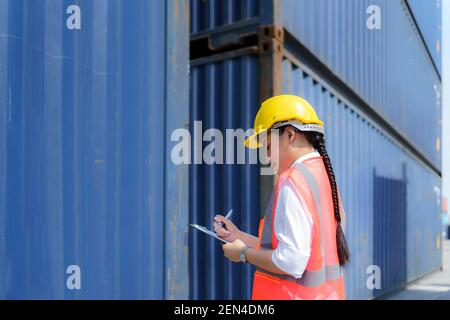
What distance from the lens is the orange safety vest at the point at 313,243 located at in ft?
7.29

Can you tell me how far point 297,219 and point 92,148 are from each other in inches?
65.7

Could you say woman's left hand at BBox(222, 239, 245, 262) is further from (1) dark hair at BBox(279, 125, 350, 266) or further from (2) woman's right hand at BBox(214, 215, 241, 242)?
(1) dark hair at BBox(279, 125, 350, 266)

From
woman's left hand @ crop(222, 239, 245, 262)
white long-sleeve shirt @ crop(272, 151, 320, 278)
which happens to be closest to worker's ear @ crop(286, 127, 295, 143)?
white long-sleeve shirt @ crop(272, 151, 320, 278)

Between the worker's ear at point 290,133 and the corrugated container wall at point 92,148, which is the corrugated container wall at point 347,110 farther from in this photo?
the worker's ear at point 290,133

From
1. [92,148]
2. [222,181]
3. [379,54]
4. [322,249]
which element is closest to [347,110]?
[379,54]

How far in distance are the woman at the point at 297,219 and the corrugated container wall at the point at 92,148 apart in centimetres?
120

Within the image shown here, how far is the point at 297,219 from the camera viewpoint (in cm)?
216

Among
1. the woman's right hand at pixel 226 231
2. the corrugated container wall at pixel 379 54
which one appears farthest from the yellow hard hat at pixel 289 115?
the corrugated container wall at pixel 379 54

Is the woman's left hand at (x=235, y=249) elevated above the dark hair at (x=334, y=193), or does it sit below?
below

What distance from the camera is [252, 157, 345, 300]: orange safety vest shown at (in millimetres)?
2223
